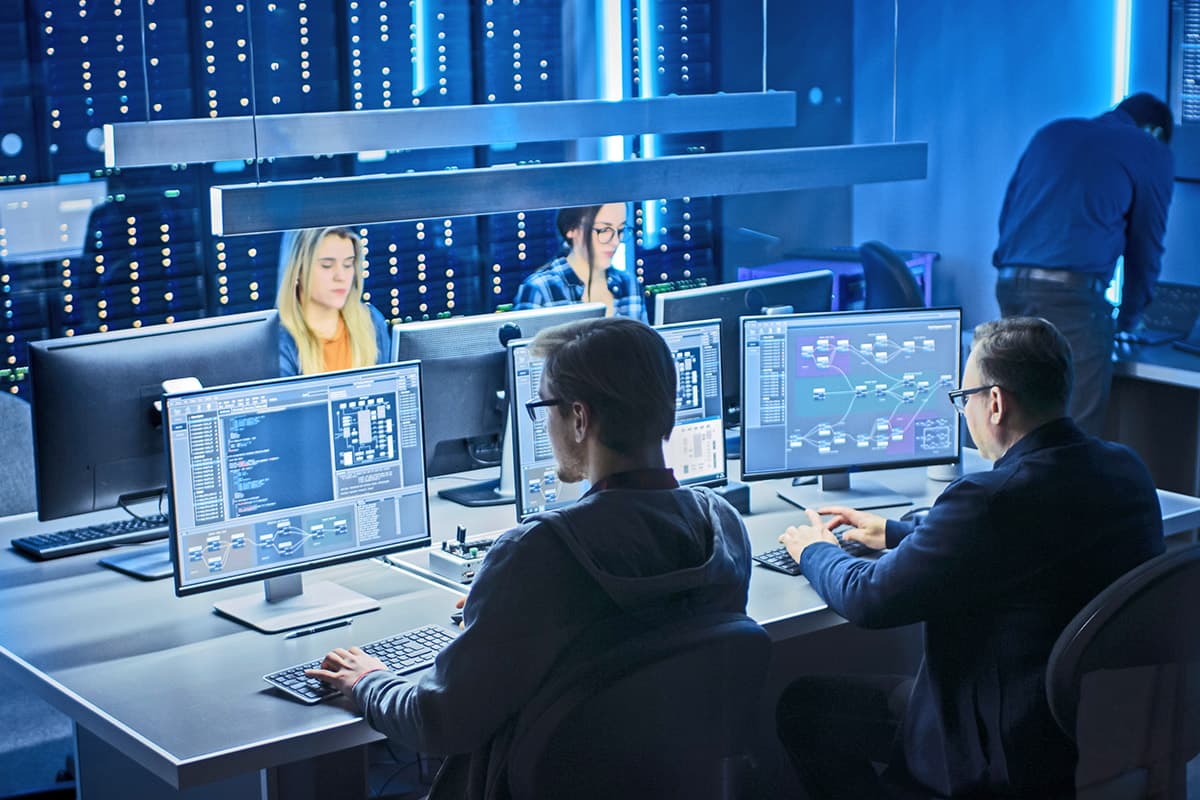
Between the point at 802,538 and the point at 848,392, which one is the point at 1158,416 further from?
the point at 802,538

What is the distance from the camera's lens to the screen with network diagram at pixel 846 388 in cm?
310

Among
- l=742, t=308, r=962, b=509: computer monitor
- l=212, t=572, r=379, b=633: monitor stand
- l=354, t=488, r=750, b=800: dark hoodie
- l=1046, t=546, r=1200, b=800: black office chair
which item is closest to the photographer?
l=354, t=488, r=750, b=800: dark hoodie

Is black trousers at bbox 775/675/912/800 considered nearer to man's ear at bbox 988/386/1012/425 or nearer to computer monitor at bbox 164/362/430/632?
man's ear at bbox 988/386/1012/425

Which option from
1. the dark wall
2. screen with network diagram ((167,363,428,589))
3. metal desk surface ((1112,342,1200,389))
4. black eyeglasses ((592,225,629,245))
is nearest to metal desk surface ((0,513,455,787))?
screen with network diagram ((167,363,428,589))

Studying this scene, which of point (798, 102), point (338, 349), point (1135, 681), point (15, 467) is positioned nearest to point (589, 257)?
point (338, 349)

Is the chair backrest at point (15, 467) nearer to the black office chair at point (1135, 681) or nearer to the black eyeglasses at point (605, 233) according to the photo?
the black eyeglasses at point (605, 233)

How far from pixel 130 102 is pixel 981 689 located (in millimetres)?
3109

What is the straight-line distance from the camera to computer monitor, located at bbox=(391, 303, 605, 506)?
3172 millimetres

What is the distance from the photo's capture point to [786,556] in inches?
111

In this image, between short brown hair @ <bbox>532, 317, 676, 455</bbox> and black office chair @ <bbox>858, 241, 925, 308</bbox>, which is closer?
short brown hair @ <bbox>532, 317, 676, 455</bbox>

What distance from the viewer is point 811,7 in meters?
5.92

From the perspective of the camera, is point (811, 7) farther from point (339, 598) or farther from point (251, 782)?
point (251, 782)


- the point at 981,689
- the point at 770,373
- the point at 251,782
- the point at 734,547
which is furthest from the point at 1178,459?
the point at 251,782

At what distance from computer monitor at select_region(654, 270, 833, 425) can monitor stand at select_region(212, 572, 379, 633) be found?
103 centimetres
